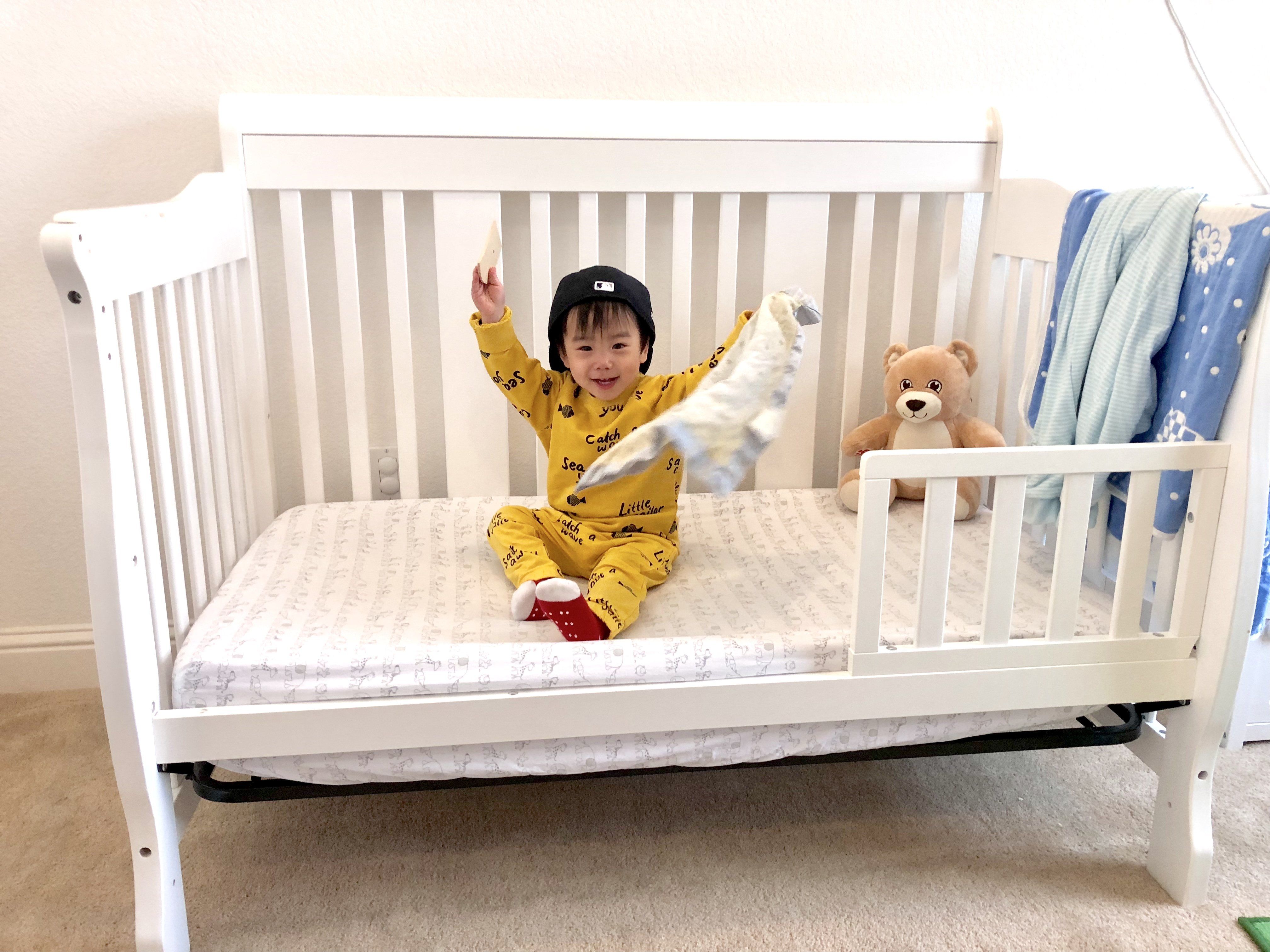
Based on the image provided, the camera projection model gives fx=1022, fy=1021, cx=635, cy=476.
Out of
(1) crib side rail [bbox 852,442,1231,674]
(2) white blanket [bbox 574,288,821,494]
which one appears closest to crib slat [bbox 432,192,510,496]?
(2) white blanket [bbox 574,288,821,494]

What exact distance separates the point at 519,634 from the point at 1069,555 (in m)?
0.62

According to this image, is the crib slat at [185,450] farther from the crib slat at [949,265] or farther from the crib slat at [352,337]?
the crib slat at [949,265]

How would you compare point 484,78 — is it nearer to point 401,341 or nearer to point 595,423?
point 401,341

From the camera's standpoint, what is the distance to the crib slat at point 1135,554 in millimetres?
1128

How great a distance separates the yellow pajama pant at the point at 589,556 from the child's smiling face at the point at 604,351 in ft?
0.65

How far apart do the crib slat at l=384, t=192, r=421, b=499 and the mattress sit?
0.16m

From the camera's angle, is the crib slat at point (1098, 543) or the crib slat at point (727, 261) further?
the crib slat at point (727, 261)

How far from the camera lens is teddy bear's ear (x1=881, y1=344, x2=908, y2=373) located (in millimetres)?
1587

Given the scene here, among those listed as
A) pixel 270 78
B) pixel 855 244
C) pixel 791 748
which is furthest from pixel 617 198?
pixel 791 748

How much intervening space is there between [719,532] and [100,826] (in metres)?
0.94

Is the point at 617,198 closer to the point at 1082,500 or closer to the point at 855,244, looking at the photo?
the point at 855,244

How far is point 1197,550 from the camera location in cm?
116

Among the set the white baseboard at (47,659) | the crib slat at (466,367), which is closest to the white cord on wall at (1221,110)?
the crib slat at (466,367)

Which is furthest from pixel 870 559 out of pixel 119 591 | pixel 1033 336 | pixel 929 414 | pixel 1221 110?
pixel 1221 110
